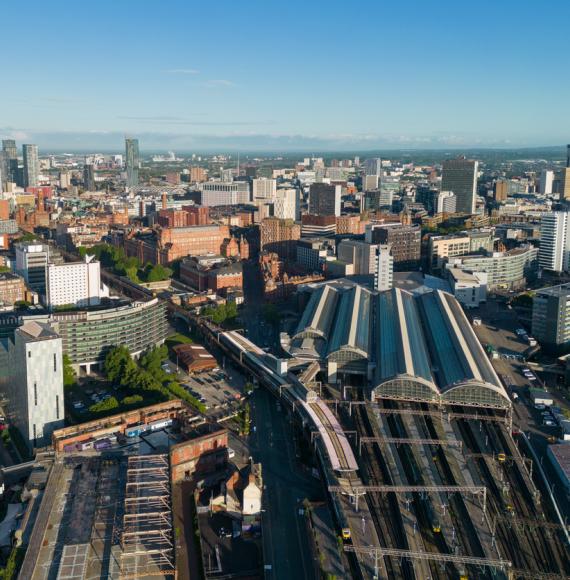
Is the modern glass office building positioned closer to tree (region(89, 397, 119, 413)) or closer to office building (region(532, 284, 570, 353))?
office building (region(532, 284, 570, 353))

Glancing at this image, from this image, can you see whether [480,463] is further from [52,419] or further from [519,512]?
[52,419]

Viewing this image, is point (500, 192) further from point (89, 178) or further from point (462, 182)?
point (89, 178)

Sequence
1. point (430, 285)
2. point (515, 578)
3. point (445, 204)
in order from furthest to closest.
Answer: point (445, 204)
point (430, 285)
point (515, 578)

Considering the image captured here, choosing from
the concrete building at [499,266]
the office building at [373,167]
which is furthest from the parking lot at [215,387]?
the office building at [373,167]

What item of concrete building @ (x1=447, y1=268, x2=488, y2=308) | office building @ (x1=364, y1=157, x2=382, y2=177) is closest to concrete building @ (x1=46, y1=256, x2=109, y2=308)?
concrete building @ (x1=447, y1=268, x2=488, y2=308)

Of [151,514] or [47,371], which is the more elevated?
[47,371]

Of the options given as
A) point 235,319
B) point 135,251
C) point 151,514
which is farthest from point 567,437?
point 135,251
